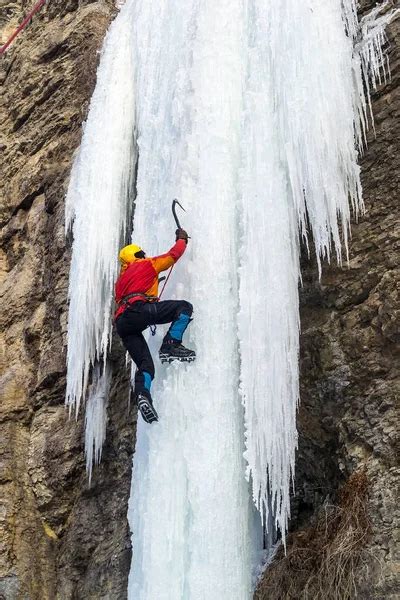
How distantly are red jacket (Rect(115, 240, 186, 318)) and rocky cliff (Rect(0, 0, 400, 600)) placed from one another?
0.91m

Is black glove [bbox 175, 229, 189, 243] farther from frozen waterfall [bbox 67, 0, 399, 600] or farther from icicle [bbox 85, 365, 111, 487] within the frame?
icicle [bbox 85, 365, 111, 487]

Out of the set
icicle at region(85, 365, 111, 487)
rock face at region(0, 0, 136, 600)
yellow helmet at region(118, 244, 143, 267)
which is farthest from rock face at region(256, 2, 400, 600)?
icicle at region(85, 365, 111, 487)

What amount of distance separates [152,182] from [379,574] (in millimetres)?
3418

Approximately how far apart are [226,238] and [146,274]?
601mm

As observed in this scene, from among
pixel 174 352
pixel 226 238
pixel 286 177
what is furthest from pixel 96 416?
pixel 286 177

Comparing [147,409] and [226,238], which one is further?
[226,238]

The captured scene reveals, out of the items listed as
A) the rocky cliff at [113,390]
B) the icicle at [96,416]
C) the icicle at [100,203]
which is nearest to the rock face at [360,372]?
the rocky cliff at [113,390]

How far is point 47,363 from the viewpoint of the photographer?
7.30 m

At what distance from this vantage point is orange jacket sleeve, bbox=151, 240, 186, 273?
17.5 feet

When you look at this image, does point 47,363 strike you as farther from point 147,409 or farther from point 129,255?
point 147,409

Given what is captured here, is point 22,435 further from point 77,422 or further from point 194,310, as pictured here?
point 194,310

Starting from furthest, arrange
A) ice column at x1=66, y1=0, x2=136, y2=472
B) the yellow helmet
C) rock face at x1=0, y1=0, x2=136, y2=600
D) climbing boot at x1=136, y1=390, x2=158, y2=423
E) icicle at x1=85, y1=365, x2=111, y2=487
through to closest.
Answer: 1. ice column at x1=66, y1=0, x2=136, y2=472
2. icicle at x1=85, y1=365, x2=111, y2=487
3. rock face at x1=0, y1=0, x2=136, y2=600
4. the yellow helmet
5. climbing boot at x1=136, y1=390, x2=158, y2=423

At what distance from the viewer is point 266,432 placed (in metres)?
4.85

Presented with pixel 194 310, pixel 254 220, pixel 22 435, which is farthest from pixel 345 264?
pixel 22 435
